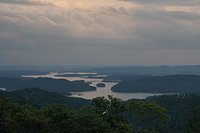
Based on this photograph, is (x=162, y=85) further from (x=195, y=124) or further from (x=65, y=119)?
(x=65, y=119)

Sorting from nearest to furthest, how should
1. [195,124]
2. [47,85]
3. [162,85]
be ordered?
[195,124]
[47,85]
[162,85]

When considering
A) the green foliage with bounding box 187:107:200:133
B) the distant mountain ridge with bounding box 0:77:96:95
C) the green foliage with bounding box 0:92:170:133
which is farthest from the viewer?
the distant mountain ridge with bounding box 0:77:96:95

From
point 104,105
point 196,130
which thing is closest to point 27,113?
point 104,105

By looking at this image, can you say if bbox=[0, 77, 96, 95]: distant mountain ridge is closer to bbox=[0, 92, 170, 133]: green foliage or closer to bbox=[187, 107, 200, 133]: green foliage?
bbox=[187, 107, 200, 133]: green foliage

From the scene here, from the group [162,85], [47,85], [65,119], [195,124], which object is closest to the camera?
[65,119]

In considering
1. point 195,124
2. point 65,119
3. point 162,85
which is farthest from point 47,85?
point 65,119

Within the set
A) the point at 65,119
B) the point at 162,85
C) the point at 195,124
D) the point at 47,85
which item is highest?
the point at 65,119

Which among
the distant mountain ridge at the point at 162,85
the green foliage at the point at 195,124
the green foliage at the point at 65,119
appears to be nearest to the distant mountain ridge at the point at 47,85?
the distant mountain ridge at the point at 162,85

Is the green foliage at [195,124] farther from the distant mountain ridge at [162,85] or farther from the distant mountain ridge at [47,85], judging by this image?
the distant mountain ridge at [162,85]

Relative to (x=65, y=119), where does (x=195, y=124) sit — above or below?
below

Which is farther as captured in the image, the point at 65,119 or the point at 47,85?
the point at 47,85

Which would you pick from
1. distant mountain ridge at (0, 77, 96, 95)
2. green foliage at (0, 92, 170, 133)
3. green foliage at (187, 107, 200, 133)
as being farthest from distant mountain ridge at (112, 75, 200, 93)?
green foliage at (0, 92, 170, 133)
